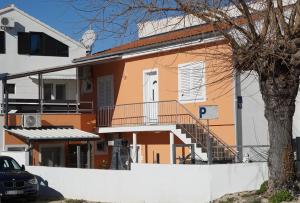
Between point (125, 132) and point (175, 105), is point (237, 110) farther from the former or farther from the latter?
point (125, 132)

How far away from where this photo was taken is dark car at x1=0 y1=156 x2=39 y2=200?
61.8ft

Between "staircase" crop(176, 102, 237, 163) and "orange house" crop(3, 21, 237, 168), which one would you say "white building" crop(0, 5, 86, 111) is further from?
"staircase" crop(176, 102, 237, 163)

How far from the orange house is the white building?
4397 mm

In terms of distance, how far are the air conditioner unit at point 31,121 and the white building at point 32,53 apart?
256 inches

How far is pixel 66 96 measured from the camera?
116 feet

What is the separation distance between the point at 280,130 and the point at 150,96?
38.1 ft

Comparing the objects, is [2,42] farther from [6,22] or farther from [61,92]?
[61,92]

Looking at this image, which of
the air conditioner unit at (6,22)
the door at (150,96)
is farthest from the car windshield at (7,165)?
the air conditioner unit at (6,22)

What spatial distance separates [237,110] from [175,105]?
3.20 m

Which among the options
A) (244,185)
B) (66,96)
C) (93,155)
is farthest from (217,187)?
(66,96)

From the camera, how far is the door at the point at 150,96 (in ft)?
82.5

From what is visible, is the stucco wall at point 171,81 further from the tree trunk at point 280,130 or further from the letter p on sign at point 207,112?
the tree trunk at point 280,130

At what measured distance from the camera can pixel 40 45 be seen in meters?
35.3

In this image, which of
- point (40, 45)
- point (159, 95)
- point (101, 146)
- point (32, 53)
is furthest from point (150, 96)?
point (40, 45)
